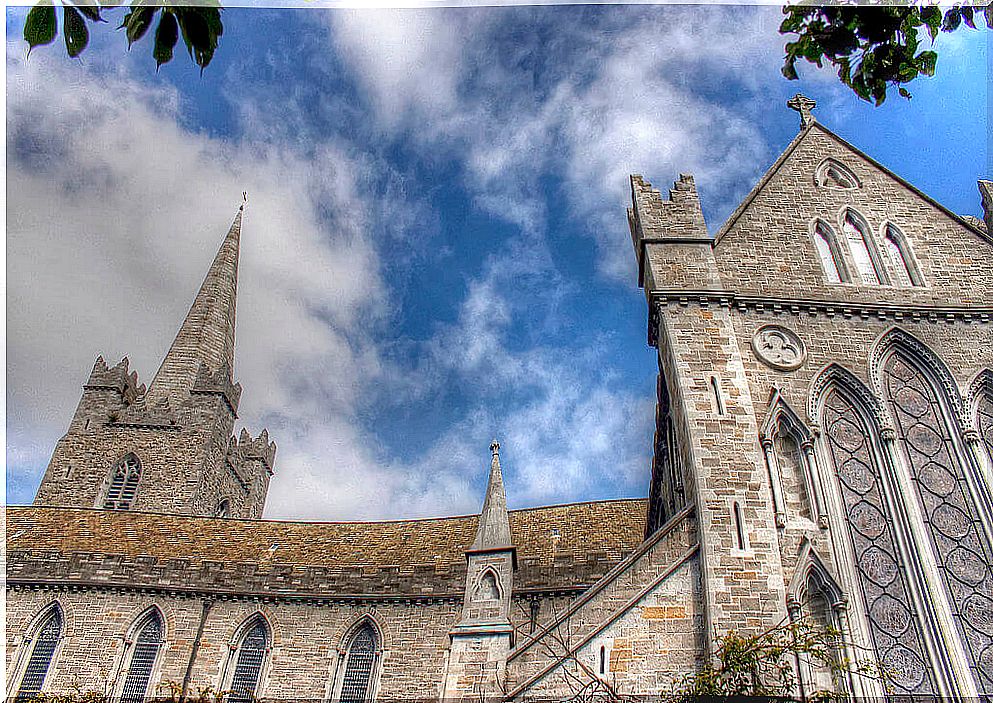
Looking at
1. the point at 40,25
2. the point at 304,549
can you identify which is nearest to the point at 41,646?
the point at 304,549

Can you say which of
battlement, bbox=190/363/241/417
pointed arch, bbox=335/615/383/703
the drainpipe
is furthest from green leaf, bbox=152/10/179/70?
battlement, bbox=190/363/241/417

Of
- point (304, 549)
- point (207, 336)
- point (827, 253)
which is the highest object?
point (207, 336)

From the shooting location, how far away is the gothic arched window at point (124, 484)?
33.7 meters

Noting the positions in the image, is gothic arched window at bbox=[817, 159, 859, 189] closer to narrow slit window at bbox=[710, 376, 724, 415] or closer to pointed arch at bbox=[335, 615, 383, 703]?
narrow slit window at bbox=[710, 376, 724, 415]

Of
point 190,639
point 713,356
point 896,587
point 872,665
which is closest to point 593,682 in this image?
point 872,665

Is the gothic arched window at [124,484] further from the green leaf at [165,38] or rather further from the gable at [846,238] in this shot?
the green leaf at [165,38]

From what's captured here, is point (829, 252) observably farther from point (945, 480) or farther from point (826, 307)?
point (945, 480)

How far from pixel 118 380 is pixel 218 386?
5.64m

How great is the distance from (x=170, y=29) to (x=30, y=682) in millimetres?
21732

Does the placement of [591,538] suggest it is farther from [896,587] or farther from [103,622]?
[103,622]

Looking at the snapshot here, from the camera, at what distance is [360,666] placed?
19766 mm

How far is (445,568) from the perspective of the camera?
66.9 ft

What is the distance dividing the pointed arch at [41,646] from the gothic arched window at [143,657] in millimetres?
2015

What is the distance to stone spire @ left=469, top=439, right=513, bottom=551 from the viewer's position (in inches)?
509
